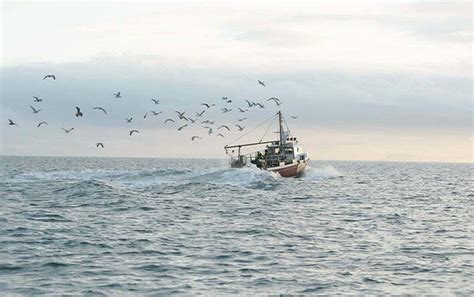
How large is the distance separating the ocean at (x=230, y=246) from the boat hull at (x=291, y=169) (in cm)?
2224

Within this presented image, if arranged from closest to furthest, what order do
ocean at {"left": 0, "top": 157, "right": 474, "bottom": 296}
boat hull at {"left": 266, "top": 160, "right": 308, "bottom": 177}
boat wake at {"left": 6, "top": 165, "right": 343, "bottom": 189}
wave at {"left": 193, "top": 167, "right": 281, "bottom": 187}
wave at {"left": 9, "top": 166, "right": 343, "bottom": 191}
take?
1. ocean at {"left": 0, "top": 157, "right": 474, "bottom": 296}
2. wave at {"left": 9, "top": 166, "right": 343, "bottom": 191}
3. boat wake at {"left": 6, "top": 165, "right": 343, "bottom": 189}
4. wave at {"left": 193, "top": 167, "right": 281, "bottom": 187}
5. boat hull at {"left": 266, "top": 160, "right": 308, "bottom": 177}

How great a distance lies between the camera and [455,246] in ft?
89.5

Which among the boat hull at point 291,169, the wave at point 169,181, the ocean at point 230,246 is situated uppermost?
the boat hull at point 291,169

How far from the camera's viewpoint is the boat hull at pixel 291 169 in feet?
235

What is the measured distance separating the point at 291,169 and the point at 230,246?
4731 cm

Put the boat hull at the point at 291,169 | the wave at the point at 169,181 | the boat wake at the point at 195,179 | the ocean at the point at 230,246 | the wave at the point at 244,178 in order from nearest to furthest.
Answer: the ocean at the point at 230,246 → the wave at the point at 169,181 → the boat wake at the point at 195,179 → the wave at the point at 244,178 → the boat hull at the point at 291,169

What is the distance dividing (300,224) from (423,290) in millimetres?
14869

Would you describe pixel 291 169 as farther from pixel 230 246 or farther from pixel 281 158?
pixel 230 246

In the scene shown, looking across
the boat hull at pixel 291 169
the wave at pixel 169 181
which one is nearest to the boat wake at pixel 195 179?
the wave at pixel 169 181

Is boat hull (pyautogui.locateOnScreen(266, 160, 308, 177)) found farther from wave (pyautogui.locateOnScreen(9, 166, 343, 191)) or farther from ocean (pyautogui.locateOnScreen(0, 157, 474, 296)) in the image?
ocean (pyautogui.locateOnScreen(0, 157, 474, 296))

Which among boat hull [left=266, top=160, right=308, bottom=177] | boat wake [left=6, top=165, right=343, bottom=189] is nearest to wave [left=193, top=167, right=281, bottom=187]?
boat wake [left=6, top=165, right=343, bottom=189]

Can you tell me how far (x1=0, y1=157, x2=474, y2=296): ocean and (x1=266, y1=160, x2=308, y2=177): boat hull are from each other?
2224 cm

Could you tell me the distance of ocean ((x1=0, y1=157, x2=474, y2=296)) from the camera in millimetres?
19391

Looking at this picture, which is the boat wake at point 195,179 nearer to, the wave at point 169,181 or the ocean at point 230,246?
the wave at point 169,181
